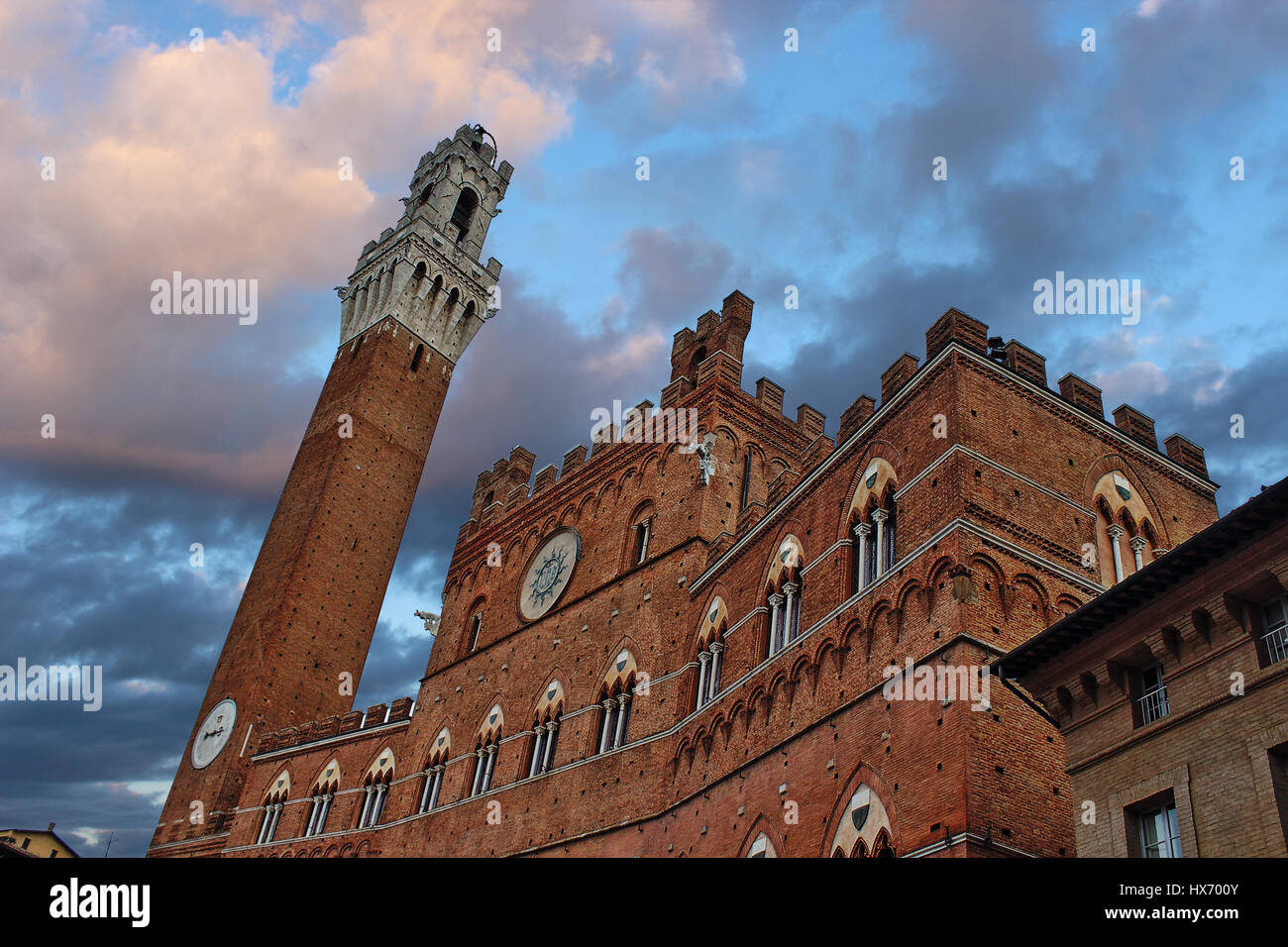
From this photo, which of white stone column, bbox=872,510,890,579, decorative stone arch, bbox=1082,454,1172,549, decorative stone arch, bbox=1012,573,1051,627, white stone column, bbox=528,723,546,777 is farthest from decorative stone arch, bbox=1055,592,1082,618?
white stone column, bbox=528,723,546,777

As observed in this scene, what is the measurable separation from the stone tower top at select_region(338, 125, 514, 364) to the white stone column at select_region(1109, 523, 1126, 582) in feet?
119

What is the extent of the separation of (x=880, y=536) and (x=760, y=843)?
4860mm

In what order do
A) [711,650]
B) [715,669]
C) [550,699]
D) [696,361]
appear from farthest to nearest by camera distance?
1. [696,361]
2. [550,699]
3. [711,650]
4. [715,669]

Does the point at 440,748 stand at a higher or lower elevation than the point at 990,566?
higher

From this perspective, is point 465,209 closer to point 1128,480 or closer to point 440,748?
point 440,748

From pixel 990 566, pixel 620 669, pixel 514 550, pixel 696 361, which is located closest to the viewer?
pixel 990 566

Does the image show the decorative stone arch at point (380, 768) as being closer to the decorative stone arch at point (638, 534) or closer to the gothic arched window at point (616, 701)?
the gothic arched window at point (616, 701)

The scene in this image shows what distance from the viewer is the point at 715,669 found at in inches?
779

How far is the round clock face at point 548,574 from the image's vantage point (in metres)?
26.8

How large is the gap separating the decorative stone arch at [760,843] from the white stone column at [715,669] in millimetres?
3584

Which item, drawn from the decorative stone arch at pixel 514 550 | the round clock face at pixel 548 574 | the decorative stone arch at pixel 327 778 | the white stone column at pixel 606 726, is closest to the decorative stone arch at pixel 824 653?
the white stone column at pixel 606 726

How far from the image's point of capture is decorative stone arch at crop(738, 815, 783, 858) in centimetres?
1540

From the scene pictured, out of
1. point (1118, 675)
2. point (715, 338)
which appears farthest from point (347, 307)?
point (1118, 675)

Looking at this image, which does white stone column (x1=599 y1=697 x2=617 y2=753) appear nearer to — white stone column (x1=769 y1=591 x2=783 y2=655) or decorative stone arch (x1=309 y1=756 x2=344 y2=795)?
white stone column (x1=769 y1=591 x2=783 y2=655)
